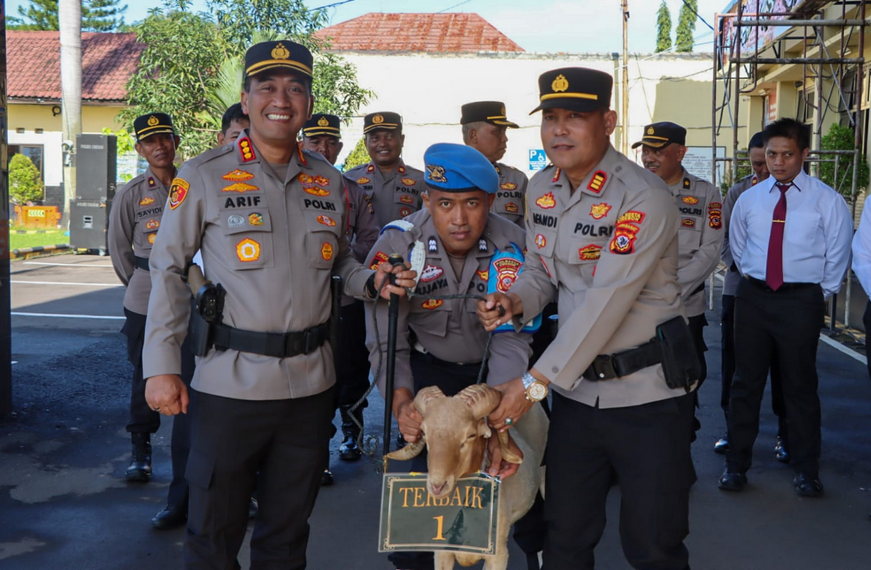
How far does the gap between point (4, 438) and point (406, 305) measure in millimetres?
4169

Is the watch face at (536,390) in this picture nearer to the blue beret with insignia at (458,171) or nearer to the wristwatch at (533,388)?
the wristwatch at (533,388)

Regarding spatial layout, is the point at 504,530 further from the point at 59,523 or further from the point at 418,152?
the point at 418,152

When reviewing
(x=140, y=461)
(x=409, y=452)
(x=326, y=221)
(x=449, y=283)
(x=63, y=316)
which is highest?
(x=326, y=221)

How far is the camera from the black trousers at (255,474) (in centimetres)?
305

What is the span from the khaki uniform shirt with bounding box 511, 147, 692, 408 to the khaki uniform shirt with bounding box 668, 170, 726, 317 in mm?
2294

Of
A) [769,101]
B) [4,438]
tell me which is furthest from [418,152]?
[4,438]

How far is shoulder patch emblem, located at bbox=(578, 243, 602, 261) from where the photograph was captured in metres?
3.03

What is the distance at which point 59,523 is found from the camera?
4.59m

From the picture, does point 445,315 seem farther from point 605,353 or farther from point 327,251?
point 605,353

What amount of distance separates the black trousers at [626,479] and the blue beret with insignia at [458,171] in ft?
2.97

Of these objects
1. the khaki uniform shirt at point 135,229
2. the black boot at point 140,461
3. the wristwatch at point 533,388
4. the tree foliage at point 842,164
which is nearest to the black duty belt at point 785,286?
the wristwatch at point 533,388

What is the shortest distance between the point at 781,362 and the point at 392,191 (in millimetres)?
3041

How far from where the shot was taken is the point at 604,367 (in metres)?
3.00

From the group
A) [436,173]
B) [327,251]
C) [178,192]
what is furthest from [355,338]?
[178,192]
